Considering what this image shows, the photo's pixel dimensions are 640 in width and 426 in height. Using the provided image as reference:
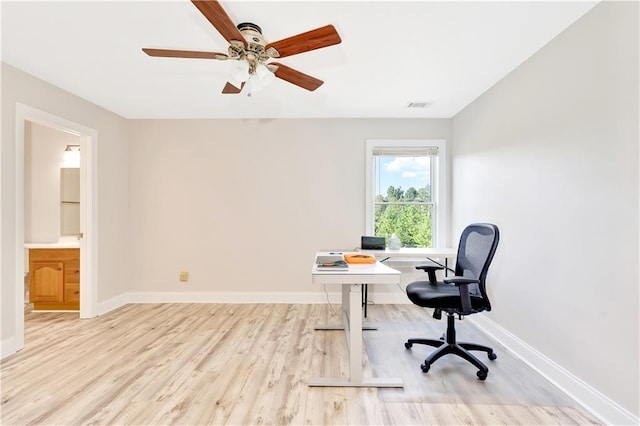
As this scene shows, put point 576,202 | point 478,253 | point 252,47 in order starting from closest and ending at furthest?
point 252,47 → point 576,202 → point 478,253

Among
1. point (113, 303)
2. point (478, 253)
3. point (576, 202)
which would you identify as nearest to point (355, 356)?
point (478, 253)

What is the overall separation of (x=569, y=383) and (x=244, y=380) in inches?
88.4

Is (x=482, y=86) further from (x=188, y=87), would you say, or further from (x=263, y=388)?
(x=263, y=388)

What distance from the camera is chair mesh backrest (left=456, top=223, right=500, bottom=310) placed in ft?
7.09

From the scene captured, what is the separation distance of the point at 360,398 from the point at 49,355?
270 cm

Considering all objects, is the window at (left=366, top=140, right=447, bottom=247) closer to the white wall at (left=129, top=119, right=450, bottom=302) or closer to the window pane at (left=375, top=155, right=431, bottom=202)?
the window pane at (left=375, top=155, right=431, bottom=202)

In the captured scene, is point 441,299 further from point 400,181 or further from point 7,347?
point 7,347

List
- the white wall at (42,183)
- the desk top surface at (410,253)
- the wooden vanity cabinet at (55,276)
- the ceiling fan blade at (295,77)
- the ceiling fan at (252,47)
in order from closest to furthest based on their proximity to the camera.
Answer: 1. the ceiling fan at (252,47)
2. the ceiling fan blade at (295,77)
3. the desk top surface at (410,253)
4. the wooden vanity cabinet at (55,276)
5. the white wall at (42,183)

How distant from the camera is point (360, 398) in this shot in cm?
190

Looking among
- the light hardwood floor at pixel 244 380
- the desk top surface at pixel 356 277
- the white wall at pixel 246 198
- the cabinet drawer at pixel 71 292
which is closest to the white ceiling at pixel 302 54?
the white wall at pixel 246 198

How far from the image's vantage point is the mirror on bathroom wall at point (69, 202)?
391 cm

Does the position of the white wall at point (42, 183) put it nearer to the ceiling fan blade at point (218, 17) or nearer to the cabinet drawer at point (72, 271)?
the cabinet drawer at point (72, 271)

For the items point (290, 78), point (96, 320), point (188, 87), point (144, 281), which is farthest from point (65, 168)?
point (290, 78)

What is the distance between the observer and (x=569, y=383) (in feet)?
6.34
